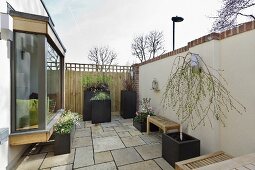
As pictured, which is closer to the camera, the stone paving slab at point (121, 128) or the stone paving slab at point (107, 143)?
the stone paving slab at point (107, 143)

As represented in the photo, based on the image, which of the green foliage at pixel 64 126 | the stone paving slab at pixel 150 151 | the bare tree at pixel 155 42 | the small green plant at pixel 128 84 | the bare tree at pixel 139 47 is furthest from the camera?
the bare tree at pixel 139 47

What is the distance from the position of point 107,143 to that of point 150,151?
3.18 ft

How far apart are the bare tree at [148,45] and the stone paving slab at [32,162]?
1122cm

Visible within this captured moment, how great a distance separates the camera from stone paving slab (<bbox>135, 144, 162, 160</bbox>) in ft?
9.22

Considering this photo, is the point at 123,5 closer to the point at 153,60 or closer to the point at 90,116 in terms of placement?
the point at 153,60

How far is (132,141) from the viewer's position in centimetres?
353

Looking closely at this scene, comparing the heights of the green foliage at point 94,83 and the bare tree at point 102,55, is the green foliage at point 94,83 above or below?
below

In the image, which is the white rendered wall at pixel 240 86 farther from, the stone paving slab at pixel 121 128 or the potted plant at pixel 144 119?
the stone paving slab at pixel 121 128

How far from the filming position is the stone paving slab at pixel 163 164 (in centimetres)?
245

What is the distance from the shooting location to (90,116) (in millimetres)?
5461

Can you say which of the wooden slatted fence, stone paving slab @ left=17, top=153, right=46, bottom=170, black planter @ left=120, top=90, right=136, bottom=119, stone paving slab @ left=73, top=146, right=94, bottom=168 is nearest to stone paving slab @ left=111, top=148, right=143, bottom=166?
stone paving slab @ left=73, top=146, right=94, bottom=168

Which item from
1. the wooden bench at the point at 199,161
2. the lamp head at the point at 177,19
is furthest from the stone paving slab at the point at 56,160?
the lamp head at the point at 177,19

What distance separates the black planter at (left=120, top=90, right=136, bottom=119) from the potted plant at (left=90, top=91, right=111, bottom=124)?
79 cm

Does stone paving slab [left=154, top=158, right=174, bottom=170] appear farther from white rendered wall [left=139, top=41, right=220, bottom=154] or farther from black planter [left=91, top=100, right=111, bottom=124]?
black planter [left=91, top=100, right=111, bottom=124]
